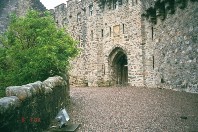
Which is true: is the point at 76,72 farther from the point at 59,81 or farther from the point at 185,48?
the point at 59,81

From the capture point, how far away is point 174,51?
1595 cm

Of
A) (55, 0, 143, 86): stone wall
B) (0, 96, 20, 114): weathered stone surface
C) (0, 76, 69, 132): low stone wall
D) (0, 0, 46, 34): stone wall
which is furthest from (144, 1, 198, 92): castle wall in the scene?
(0, 0, 46, 34): stone wall

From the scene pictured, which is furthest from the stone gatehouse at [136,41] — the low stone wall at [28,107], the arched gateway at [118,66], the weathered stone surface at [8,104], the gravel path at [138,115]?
the weathered stone surface at [8,104]

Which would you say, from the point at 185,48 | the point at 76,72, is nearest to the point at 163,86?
the point at 185,48

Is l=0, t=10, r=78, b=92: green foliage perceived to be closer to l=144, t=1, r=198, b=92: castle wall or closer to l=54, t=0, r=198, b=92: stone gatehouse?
l=144, t=1, r=198, b=92: castle wall

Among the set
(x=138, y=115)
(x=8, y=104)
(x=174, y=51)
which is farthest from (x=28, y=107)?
(x=174, y=51)

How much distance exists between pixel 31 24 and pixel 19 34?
71 centimetres

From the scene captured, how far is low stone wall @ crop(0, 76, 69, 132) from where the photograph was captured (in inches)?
198

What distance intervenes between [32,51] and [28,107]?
16.3 ft

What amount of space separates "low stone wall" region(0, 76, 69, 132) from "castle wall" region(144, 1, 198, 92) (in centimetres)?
788

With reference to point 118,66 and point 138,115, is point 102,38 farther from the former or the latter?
point 138,115

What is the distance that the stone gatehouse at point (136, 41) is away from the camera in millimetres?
14516

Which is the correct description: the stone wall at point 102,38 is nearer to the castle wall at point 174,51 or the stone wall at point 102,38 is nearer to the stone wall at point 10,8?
the castle wall at point 174,51

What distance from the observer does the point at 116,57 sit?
23.8m
